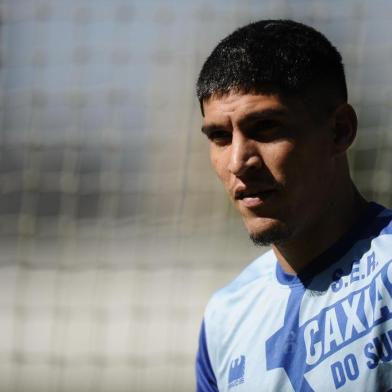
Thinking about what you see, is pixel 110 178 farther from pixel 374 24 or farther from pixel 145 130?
pixel 374 24

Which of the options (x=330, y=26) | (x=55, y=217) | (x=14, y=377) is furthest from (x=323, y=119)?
(x=55, y=217)

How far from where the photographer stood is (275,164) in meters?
1.73

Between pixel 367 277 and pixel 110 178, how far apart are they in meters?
4.00

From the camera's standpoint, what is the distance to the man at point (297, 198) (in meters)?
1.69

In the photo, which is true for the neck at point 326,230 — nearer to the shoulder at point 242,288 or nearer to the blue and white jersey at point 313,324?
the blue and white jersey at point 313,324

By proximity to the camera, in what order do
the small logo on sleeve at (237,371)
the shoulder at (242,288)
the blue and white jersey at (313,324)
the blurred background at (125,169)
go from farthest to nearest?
the blurred background at (125,169), the shoulder at (242,288), the small logo on sleeve at (237,371), the blue and white jersey at (313,324)

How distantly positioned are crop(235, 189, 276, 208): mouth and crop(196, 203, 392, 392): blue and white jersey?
17 centimetres

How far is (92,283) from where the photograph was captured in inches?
271

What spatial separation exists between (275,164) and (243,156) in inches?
2.5

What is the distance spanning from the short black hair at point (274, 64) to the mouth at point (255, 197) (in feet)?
0.63

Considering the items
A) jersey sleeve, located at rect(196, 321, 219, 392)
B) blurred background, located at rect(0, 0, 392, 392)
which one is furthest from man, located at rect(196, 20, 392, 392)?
blurred background, located at rect(0, 0, 392, 392)

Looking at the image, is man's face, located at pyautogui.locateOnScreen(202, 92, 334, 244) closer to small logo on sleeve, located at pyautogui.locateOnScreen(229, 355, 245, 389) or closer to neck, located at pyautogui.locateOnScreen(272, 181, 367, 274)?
neck, located at pyautogui.locateOnScreen(272, 181, 367, 274)

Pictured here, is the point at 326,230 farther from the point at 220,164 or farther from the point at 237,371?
the point at 237,371

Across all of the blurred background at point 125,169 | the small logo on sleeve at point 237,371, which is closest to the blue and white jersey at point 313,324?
the small logo on sleeve at point 237,371
